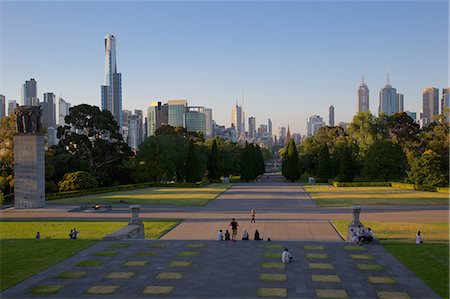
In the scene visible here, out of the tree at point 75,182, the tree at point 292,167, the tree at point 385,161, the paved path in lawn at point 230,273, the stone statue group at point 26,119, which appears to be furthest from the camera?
the tree at point 292,167

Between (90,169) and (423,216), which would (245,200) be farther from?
(90,169)

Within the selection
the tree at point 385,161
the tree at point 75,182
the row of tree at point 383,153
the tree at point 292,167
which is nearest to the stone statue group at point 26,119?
the tree at point 75,182

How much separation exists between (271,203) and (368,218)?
13158 millimetres

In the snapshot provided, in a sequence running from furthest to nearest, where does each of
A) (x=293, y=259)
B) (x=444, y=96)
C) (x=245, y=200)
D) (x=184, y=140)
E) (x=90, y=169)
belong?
(x=444, y=96) → (x=184, y=140) → (x=90, y=169) → (x=245, y=200) → (x=293, y=259)

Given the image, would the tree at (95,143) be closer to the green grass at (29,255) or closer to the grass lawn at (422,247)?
the green grass at (29,255)

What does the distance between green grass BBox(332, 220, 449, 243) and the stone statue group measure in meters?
32.2

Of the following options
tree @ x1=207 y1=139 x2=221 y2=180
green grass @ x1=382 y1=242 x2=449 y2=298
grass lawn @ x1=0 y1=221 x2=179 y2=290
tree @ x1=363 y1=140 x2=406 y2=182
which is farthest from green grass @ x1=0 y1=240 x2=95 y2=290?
tree @ x1=207 y1=139 x2=221 y2=180

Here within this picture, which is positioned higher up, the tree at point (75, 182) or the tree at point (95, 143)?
the tree at point (95, 143)

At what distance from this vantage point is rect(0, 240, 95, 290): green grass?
19047mm

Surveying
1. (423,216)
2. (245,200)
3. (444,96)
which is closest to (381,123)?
(245,200)

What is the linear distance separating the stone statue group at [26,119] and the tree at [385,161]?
53554mm

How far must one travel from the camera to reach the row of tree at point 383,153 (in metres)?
64.1

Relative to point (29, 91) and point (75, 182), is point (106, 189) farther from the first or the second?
point (29, 91)

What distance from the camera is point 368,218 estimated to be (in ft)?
118
